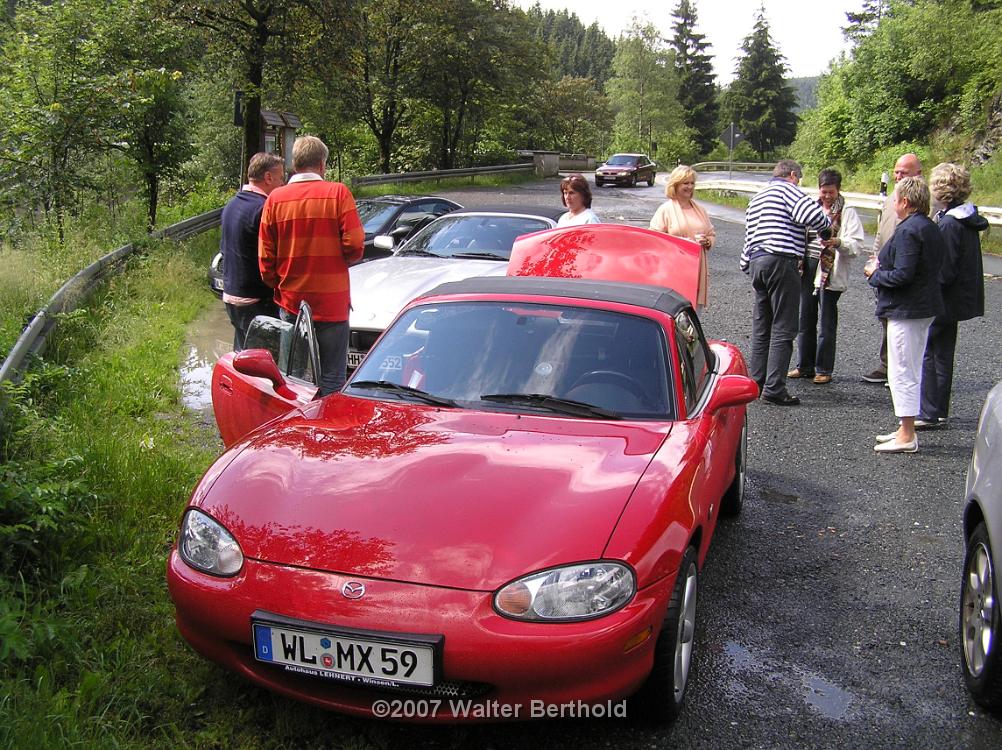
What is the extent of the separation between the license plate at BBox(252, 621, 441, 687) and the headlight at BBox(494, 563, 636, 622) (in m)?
0.28

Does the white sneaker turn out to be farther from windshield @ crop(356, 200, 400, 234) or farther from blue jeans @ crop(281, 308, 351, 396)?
windshield @ crop(356, 200, 400, 234)

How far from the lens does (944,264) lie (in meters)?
6.84

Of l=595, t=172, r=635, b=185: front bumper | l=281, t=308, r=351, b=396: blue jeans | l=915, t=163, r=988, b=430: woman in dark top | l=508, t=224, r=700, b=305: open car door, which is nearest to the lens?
l=281, t=308, r=351, b=396: blue jeans

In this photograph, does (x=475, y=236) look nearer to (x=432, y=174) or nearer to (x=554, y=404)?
(x=554, y=404)

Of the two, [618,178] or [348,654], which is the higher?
[618,178]

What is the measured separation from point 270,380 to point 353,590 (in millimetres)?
2073

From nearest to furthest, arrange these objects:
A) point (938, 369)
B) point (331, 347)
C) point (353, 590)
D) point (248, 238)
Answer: point (353, 590) → point (331, 347) → point (248, 238) → point (938, 369)

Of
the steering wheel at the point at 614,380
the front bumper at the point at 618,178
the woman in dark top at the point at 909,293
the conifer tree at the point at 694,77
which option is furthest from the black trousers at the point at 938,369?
the conifer tree at the point at 694,77

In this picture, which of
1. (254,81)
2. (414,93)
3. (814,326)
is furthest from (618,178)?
(814,326)

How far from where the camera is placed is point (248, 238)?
20.7 ft

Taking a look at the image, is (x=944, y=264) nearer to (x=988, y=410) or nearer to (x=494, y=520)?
(x=988, y=410)

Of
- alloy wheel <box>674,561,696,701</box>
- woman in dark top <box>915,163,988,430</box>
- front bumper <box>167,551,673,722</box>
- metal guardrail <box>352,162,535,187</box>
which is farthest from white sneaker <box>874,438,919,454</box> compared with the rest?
metal guardrail <box>352,162,535,187</box>

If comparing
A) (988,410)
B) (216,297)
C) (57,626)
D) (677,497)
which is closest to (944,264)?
(988,410)

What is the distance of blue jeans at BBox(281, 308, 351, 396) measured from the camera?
5.82 metres
